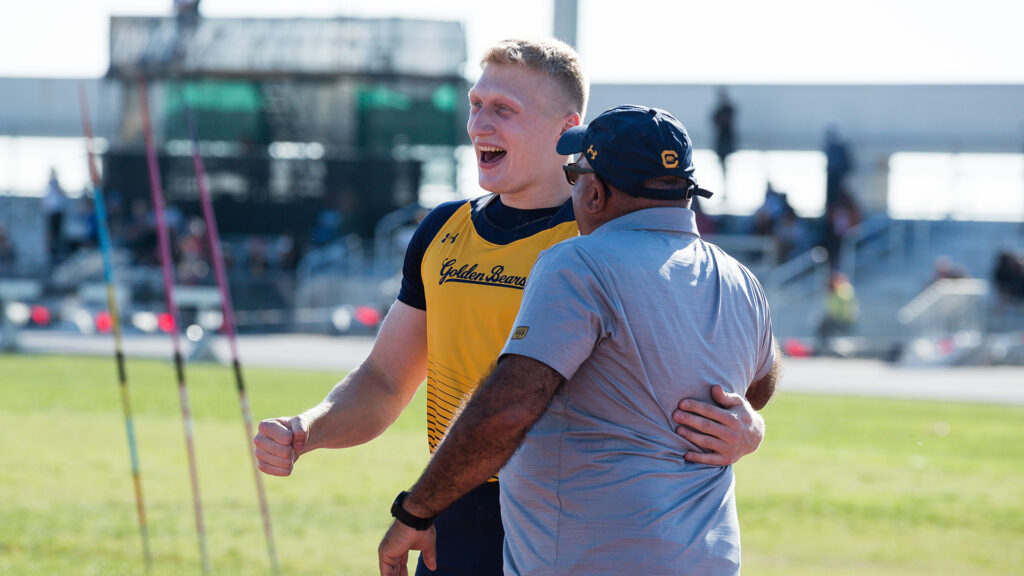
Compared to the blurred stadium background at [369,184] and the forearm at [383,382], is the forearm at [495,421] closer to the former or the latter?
the forearm at [383,382]

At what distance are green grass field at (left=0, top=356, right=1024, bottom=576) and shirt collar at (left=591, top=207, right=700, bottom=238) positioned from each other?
5080 millimetres

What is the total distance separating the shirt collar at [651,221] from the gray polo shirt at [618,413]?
0.4 inches

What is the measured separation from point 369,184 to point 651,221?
30.6 meters

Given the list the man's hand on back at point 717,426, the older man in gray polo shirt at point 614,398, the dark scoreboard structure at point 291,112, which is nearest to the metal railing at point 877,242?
the dark scoreboard structure at point 291,112

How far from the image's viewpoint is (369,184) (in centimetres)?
3316

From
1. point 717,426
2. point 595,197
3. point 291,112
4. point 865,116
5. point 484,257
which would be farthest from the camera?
point 291,112

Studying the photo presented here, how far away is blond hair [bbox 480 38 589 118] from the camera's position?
361cm

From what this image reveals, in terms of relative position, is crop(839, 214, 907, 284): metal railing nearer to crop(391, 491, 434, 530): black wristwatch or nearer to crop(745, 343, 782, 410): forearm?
crop(745, 343, 782, 410): forearm

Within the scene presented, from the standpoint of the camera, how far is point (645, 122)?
115 inches

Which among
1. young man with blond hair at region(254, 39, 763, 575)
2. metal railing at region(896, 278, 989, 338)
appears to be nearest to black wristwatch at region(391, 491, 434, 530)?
young man with blond hair at region(254, 39, 763, 575)

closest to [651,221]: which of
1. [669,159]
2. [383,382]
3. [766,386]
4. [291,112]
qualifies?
[669,159]

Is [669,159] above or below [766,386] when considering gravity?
above

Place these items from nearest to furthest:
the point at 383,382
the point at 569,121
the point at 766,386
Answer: the point at 766,386, the point at 569,121, the point at 383,382

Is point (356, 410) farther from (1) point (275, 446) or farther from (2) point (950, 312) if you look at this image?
(2) point (950, 312)
